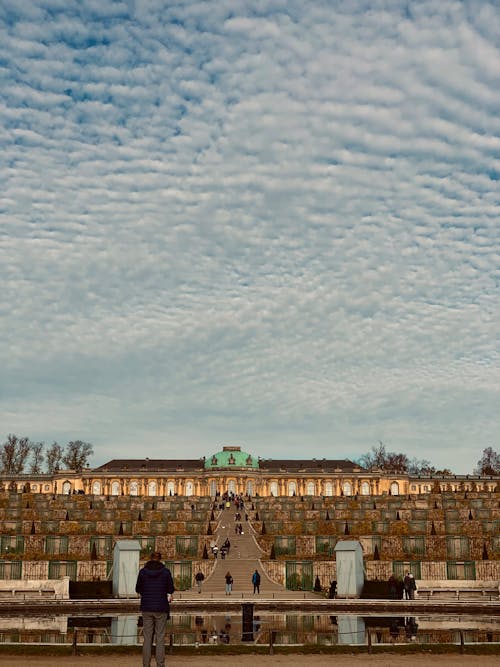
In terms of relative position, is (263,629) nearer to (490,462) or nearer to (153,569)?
(153,569)

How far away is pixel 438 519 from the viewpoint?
57.9m

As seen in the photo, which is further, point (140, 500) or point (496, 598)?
point (140, 500)

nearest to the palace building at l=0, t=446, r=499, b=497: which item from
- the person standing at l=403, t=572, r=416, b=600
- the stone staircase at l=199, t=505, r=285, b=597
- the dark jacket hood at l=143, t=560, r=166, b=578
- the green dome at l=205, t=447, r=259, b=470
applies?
the green dome at l=205, t=447, r=259, b=470

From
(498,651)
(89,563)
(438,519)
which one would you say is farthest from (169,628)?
(438,519)

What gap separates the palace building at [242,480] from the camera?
170m

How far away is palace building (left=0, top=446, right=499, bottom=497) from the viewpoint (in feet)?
556

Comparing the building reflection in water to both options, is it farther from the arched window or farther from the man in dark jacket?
the arched window

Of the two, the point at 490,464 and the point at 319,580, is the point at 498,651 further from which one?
the point at 490,464

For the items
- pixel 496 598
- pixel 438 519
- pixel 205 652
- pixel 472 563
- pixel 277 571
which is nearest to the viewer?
pixel 205 652

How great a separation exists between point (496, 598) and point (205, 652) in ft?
55.7

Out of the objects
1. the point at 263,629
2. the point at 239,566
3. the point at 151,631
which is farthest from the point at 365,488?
the point at 151,631

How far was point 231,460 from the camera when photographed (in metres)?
175

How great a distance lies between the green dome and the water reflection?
147 metres

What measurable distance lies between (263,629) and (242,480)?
149467 millimetres
